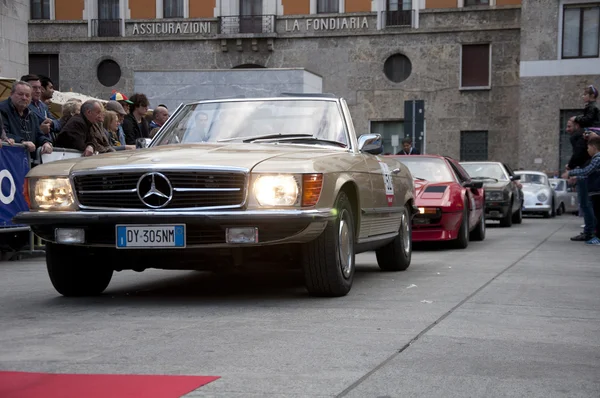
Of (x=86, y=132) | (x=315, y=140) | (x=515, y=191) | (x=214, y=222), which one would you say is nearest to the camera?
(x=214, y=222)

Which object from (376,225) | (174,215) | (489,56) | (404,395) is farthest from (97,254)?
(489,56)

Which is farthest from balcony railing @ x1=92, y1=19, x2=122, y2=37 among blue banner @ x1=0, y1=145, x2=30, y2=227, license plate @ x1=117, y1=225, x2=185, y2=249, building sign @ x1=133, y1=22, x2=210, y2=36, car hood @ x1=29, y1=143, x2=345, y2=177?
license plate @ x1=117, y1=225, x2=185, y2=249

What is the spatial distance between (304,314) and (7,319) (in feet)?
6.28

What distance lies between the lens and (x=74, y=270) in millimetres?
7645

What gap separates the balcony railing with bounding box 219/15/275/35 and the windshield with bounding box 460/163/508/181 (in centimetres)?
2211

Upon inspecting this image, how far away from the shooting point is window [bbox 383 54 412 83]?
42.8 m

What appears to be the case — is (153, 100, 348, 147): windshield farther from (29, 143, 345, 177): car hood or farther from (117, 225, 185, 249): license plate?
(117, 225, 185, 249): license plate

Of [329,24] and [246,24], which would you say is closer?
[329,24]

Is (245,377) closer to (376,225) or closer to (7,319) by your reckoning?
(7,319)

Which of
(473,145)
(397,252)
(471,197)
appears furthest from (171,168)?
(473,145)

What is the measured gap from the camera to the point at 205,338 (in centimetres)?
557

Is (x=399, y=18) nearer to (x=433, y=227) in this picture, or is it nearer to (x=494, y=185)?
(x=494, y=185)

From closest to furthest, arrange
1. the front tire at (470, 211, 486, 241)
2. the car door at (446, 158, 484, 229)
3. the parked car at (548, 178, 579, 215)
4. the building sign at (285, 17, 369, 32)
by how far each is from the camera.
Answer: the car door at (446, 158, 484, 229)
the front tire at (470, 211, 486, 241)
the parked car at (548, 178, 579, 215)
the building sign at (285, 17, 369, 32)

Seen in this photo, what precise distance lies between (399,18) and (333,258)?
36453 millimetres
